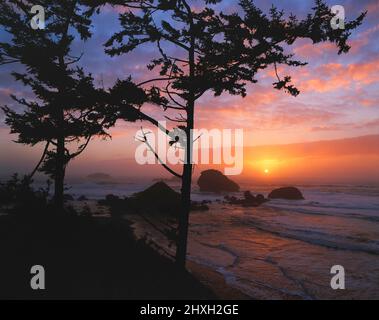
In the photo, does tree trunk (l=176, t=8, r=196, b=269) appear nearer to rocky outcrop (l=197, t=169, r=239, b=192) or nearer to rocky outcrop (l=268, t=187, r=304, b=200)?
rocky outcrop (l=268, t=187, r=304, b=200)

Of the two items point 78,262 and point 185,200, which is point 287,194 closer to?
point 185,200

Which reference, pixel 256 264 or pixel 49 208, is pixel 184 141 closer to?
pixel 49 208

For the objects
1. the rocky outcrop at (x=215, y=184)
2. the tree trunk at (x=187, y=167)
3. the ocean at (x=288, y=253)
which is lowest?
the ocean at (x=288, y=253)

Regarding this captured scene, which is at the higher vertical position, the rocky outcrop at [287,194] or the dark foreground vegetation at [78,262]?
the dark foreground vegetation at [78,262]

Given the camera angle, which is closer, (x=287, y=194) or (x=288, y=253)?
(x=288, y=253)

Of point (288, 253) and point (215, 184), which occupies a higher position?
point (215, 184)

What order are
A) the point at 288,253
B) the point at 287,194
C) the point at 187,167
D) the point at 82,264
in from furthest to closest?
the point at 287,194 → the point at 288,253 → the point at 187,167 → the point at 82,264

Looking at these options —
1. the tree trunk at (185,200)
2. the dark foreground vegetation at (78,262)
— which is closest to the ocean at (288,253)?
the dark foreground vegetation at (78,262)

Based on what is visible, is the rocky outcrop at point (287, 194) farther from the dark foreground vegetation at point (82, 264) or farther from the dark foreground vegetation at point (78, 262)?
the dark foreground vegetation at point (82, 264)

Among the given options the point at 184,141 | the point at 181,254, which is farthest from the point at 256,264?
the point at 184,141

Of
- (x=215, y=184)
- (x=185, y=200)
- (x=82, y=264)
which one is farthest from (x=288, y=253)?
(x=215, y=184)

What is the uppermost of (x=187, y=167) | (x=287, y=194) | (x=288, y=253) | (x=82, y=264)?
(x=187, y=167)
